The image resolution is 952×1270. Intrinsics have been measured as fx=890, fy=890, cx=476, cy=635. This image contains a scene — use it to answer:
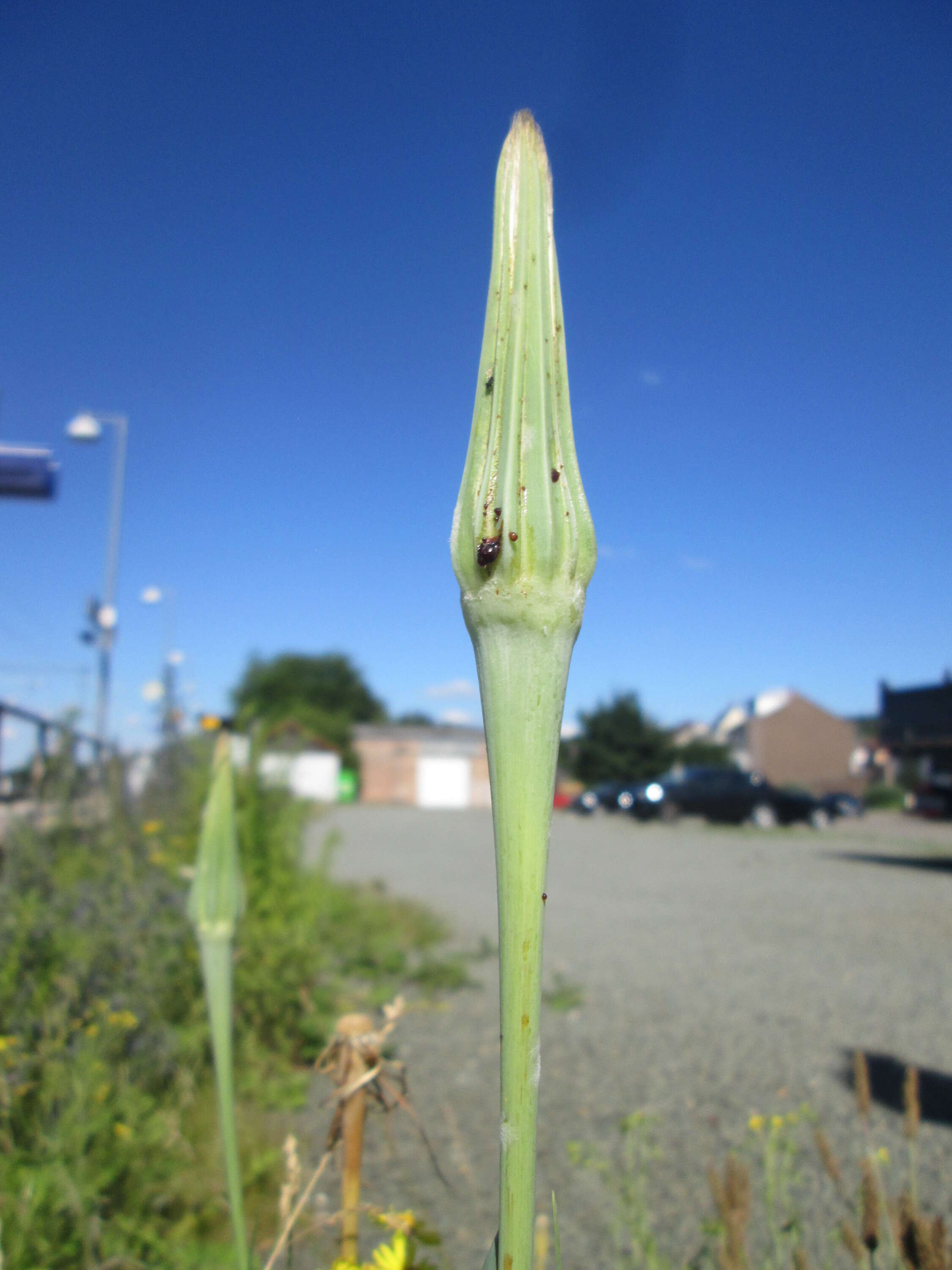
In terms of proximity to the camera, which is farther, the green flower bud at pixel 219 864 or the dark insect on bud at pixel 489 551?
the green flower bud at pixel 219 864

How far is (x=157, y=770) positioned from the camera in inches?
274

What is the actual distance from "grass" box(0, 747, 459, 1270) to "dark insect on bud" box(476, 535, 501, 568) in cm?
111

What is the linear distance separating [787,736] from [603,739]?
8186mm

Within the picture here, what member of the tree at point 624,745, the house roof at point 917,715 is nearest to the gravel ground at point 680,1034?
the house roof at point 917,715

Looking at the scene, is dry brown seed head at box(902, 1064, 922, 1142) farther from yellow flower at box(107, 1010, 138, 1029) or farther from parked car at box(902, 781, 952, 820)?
parked car at box(902, 781, 952, 820)

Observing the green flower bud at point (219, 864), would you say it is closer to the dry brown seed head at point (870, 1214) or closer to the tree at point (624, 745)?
the dry brown seed head at point (870, 1214)

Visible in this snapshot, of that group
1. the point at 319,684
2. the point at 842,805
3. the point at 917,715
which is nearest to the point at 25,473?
the point at 917,715

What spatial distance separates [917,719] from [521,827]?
47.0 feet

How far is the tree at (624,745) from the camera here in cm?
3070

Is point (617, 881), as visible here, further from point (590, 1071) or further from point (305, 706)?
point (305, 706)

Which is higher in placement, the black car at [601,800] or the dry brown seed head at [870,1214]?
the black car at [601,800]

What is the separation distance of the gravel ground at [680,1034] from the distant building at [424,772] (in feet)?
81.0

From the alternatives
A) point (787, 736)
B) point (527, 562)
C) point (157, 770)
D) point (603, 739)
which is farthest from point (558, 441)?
point (787, 736)

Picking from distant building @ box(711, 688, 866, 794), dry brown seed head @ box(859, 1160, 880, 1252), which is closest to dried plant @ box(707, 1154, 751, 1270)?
dry brown seed head @ box(859, 1160, 880, 1252)
